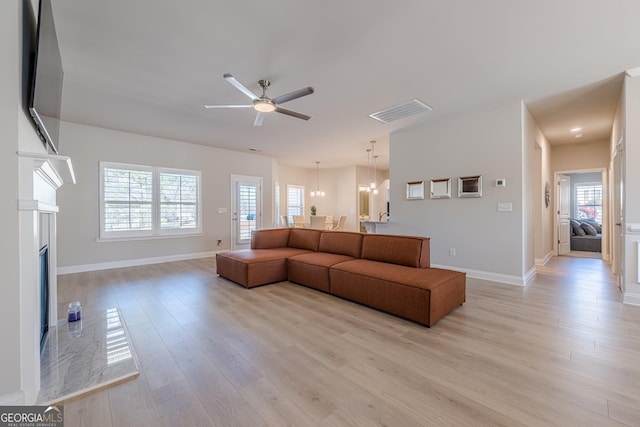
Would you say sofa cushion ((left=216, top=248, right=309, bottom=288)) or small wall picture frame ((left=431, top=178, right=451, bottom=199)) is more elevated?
small wall picture frame ((left=431, top=178, right=451, bottom=199))

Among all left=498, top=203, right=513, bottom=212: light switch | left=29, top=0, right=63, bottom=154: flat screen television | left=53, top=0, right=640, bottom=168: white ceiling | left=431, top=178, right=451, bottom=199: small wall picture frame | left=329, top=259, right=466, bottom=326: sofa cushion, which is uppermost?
left=53, top=0, right=640, bottom=168: white ceiling

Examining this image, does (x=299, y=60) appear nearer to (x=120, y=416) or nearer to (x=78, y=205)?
(x=120, y=416)

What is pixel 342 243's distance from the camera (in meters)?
4.14

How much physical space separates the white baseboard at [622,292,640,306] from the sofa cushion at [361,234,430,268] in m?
2.36

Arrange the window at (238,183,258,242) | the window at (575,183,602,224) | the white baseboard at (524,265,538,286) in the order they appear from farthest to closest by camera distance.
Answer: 1. the window at (575,183,602,224)
2. the window at (238,183,258,242)
3. the white baseboard at (524,265,538,286)

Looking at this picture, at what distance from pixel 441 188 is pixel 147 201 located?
6065mm

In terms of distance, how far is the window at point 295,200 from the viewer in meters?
10.1

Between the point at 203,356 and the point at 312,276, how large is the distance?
188 centimetres

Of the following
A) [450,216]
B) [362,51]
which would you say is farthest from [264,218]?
[362,51]

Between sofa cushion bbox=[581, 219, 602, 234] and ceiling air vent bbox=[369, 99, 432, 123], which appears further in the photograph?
sofa cushion bbox=[581, 219, 602, 234]

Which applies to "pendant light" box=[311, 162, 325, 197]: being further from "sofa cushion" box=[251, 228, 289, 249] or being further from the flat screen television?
the flat screen television

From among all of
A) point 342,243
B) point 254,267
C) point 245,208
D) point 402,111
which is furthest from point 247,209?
point 402,111

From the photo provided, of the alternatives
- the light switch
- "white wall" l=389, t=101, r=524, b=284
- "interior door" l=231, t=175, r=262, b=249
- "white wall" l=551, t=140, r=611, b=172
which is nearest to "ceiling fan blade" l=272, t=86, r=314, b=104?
"white wall" l=389, t=101, r=524, b=284

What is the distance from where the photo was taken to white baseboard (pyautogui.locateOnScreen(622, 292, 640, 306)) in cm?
312
